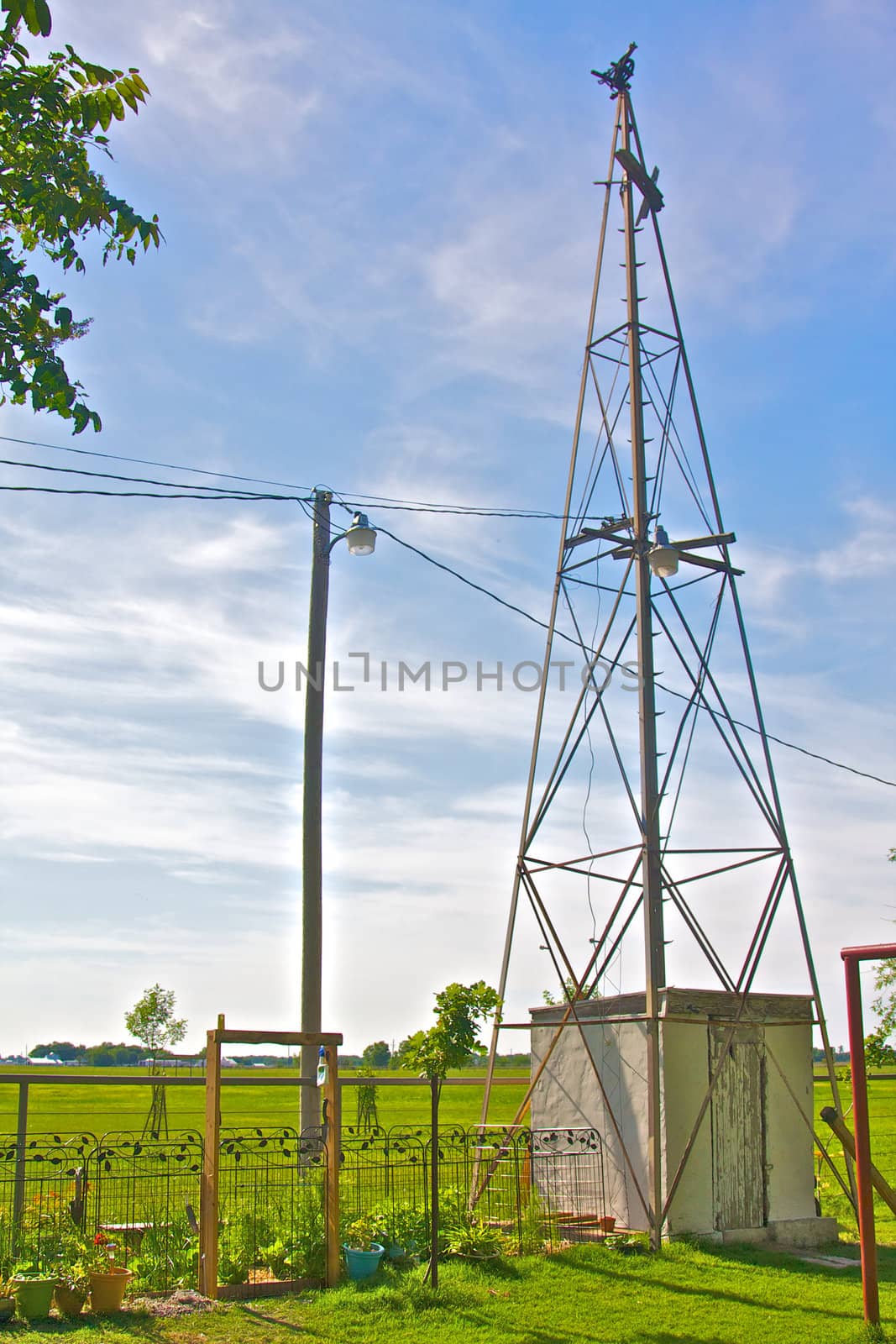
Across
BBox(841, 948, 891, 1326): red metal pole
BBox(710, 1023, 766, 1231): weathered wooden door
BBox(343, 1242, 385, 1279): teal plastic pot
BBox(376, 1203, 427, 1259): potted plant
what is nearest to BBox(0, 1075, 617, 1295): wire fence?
BBox(376, 1203, 427, 1259): potted plant

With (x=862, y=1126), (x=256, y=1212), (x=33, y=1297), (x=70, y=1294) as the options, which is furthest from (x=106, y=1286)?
(x=862, y=1126)

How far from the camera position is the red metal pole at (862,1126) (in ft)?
26.3

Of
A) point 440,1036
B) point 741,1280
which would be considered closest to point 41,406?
point 440,1036

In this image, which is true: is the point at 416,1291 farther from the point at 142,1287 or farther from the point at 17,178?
the point at 17,178

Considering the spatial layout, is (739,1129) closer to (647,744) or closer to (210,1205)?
(647,744)

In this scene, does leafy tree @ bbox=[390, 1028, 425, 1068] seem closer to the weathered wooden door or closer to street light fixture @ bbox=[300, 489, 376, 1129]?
street light fixture @ bbox=[300, 489, 376, 1129]

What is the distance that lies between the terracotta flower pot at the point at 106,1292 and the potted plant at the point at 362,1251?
224cm

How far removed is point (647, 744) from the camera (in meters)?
14.7

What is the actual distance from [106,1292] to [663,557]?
9.87 metres

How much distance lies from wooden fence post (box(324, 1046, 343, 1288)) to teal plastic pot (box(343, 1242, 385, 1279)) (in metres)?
0.10

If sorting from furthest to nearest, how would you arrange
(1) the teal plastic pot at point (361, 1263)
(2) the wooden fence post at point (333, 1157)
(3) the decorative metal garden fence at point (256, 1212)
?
(1) the teal plastic pot at point (361, 1263) < (2) the wooden fence post at point (333, 1157) < (3) the decorative metal garden fence at point (256, 1212)

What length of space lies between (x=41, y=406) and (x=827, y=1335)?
27.4ft

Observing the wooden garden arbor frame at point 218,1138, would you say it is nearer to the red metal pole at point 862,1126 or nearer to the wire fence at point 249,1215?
the wire fence at point 249,1215

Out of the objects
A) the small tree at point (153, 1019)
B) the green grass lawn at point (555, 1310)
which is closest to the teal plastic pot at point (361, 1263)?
the green grass lawn at point (555, 1310)
